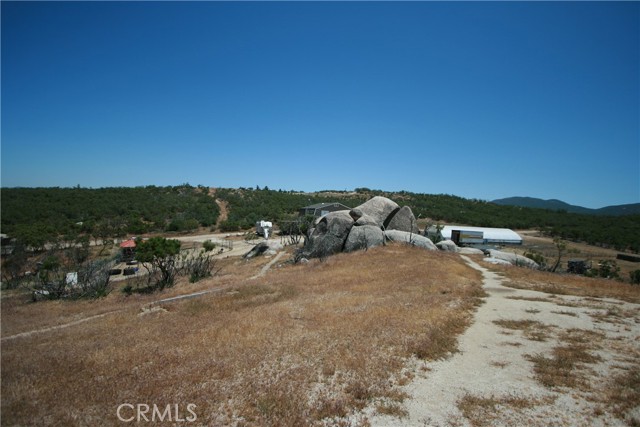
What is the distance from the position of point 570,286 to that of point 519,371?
572 inches

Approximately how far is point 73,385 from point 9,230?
248ft

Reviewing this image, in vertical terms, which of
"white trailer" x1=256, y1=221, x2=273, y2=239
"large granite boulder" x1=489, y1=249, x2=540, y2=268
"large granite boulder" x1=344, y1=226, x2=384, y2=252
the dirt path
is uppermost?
"large granite boulder" x1=344, y1=226, x2=384, y2=252

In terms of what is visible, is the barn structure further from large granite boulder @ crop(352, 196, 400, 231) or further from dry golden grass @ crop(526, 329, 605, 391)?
dry golden grass @ crop(526, 329, 605, 391)

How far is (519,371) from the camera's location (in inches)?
332

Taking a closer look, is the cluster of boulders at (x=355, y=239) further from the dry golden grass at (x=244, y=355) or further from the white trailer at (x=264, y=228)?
the white trailer at (x=264, y=228)

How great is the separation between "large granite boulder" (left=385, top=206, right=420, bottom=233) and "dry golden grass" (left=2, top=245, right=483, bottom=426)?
2093cm

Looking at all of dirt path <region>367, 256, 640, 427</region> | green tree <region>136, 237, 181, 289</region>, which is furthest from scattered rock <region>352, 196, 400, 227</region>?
dirt path <region>367, 256, 640, 427</region>

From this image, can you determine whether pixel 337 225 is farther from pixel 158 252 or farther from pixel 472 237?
pixel 472 237

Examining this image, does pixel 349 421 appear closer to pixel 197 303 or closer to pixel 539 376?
pixel 539 376

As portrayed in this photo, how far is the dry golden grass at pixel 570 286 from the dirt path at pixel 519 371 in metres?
2.59

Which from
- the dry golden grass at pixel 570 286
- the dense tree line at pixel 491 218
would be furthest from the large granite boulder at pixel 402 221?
the dense tree line at pixel 491 218

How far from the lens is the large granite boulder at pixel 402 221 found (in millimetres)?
39000

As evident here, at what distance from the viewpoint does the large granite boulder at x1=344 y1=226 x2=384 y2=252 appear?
3161cm

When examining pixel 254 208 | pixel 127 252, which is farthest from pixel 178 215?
pixel 127 252
